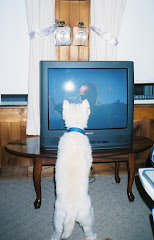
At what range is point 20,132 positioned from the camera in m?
3.03

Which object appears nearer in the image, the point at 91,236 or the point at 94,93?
the point at 91,236

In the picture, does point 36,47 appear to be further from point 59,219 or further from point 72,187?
point 59,219

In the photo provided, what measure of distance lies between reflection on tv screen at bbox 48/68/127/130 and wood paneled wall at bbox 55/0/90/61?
1019 mm

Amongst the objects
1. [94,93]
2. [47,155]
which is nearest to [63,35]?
[94,93]

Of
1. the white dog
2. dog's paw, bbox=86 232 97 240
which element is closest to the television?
the white dog

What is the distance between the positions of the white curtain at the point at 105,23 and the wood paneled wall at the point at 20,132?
980mm

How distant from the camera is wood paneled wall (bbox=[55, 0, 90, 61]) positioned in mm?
2941

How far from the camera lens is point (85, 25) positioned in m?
3.02

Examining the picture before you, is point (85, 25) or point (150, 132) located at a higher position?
point (85, 25)

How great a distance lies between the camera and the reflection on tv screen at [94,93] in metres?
2.13

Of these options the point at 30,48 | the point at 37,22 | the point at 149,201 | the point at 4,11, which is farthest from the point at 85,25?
the point at 149,201

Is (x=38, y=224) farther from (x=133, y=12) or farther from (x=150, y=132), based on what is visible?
(x=133, y=12)

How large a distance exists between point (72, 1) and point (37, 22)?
0.65 metres

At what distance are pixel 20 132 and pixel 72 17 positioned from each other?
1.91 m
